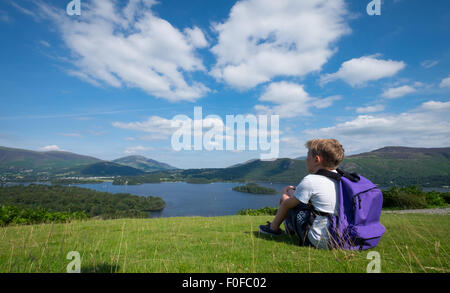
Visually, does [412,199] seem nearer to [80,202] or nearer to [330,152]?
[330,152]

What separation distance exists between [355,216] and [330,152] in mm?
1076

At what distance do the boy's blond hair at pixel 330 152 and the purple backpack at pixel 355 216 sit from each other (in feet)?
1.32

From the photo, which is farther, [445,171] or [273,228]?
[445,171]

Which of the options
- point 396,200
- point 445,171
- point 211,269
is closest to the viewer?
point 211,269

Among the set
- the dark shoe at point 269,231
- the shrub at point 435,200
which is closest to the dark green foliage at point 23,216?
the dark shoe at point 269,231

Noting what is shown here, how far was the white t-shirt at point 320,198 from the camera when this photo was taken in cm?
334

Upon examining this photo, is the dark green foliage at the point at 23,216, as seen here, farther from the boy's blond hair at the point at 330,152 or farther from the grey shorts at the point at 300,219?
the boy's blond hair at the point at 330,152

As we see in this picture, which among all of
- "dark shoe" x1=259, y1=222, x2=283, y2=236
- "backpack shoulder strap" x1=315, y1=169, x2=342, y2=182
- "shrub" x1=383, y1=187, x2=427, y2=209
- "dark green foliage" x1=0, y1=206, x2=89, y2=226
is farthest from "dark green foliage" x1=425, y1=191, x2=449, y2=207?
"dark green foliage" x1=0, y1=206, x2=89, y2=226

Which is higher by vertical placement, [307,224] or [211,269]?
[307,224]

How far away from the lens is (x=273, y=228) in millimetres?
4426

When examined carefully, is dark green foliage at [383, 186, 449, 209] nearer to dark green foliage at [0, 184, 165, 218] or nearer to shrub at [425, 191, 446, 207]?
shrub at [425, 191, 446, 207]
